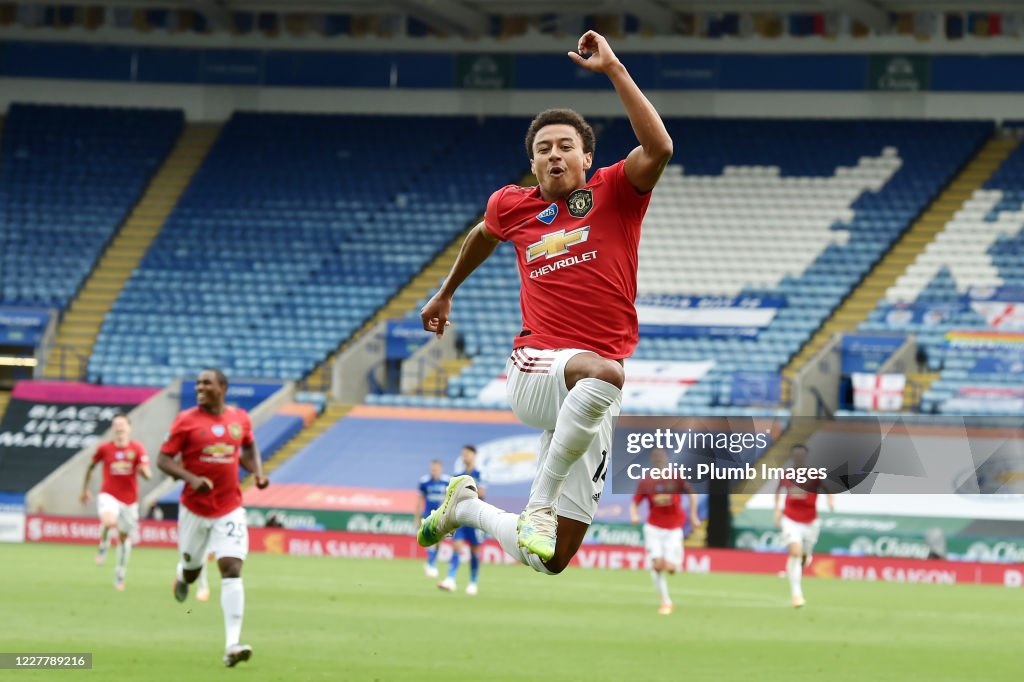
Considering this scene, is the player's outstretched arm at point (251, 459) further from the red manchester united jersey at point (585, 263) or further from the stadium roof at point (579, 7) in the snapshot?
the stadium roof at point (579, 7)

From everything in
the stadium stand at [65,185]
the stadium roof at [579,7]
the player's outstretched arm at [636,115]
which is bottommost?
the player's outstretched arm at [636,115]

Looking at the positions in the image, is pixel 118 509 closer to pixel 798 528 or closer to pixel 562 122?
pixel 798 528

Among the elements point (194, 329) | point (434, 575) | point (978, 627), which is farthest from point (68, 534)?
point (978, 627)

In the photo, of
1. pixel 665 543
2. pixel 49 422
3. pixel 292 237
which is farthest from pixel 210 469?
pixel 292 237

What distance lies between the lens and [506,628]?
60.5ft

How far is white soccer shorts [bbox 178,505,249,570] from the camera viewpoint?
48.1 ft

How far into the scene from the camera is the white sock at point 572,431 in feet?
25.3

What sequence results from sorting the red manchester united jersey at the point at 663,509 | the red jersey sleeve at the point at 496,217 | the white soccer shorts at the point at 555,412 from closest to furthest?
the white soccer shorts at the point at 555,412, the red jersey sleeve at the point at 496,217, the red manchester united jersey at the point at 663,509

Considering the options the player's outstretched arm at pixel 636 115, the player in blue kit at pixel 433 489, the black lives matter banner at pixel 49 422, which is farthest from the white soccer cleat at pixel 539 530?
the black lives matter banner at pixel 49 422

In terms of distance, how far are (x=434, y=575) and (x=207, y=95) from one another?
2322 centimetres

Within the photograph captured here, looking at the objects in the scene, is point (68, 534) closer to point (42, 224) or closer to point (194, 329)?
point (194, 329)

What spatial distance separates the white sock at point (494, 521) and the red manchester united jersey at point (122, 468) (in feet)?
55.0

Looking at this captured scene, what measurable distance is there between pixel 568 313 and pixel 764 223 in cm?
3271

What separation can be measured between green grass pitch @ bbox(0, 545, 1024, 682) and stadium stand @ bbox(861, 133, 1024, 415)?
6.60 m
